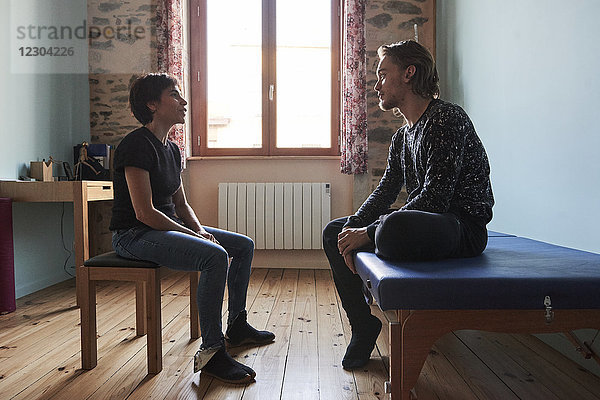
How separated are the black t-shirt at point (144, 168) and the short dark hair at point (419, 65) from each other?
1002mm

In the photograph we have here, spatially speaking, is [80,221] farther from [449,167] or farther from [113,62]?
[449,167]

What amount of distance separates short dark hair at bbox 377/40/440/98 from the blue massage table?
0.78 metres

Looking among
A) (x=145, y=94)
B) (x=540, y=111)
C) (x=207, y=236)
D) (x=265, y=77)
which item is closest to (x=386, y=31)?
(x=265, y=77)

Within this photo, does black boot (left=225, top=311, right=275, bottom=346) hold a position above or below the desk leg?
below

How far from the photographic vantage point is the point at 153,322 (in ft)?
6.37

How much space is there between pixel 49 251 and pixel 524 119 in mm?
3140

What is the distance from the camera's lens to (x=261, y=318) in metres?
2.75

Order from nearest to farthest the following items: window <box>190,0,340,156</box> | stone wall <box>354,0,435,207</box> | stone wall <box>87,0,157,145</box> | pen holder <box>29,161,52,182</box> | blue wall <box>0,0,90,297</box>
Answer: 1. blue wall <box>0,0,90,297</box>
2. pen holder <box>29,161,52,182</box>
3. stone wall <box>354,0,435,207</box>
4. stone wall <box>87,0,157,145</box>
5. window <box>190,0,340,156</box>

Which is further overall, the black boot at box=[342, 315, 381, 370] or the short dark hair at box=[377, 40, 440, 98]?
the black boot at box=[342, 315, 381, 370]

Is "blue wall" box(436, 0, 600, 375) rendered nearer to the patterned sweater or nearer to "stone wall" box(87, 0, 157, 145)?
the patterned sweater

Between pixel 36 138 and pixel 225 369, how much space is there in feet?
7.96

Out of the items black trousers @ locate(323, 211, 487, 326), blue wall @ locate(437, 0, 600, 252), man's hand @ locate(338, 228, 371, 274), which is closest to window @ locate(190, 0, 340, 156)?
blue wall @ locate(437, 0, 600, 252)

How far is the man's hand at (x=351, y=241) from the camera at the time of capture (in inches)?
69.3

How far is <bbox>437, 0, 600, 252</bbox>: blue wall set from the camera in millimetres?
1859
